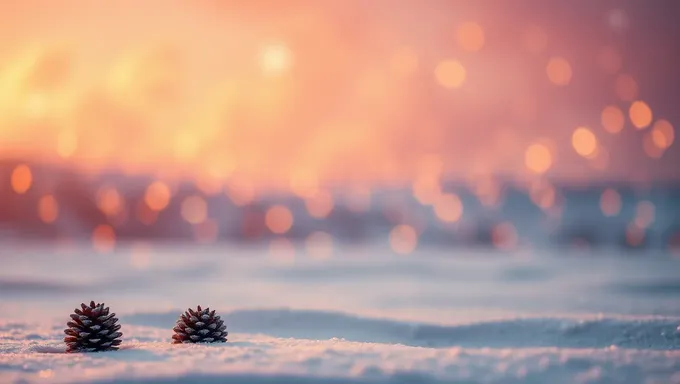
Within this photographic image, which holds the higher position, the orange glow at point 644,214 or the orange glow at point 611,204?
the orange glow at point 611,204

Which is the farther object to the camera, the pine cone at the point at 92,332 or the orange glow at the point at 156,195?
the orange glow at the point at 156,195

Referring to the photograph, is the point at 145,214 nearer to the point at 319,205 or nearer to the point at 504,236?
the point at 319,205

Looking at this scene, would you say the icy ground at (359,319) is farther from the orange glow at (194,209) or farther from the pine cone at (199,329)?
the orange glow at (194,209)

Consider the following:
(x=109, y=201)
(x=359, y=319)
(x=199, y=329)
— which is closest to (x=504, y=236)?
(x=109, y=201)

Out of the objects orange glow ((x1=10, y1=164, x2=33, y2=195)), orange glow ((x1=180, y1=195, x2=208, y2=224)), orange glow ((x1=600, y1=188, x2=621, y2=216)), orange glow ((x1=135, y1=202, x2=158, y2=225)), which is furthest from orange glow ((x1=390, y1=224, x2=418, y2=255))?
orange glow ((x1=10, y1=164, x2=33, y2=195))

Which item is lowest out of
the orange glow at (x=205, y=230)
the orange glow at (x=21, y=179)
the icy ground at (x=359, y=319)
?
the icy ground at (x=359, y=319)

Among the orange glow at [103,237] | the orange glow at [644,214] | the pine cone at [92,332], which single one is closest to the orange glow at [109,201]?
the orange glow at [103,237]
